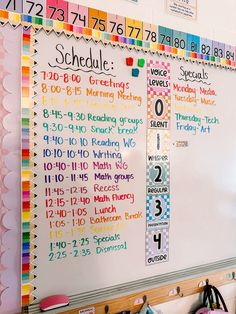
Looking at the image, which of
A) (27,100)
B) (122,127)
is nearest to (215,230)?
(122,127)

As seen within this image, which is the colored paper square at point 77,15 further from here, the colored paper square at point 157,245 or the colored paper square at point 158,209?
the colored paper square at point 157,245

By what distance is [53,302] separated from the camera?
2.77 feet

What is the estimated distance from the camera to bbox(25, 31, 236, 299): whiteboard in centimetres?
87

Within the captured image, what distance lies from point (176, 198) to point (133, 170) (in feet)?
0.64

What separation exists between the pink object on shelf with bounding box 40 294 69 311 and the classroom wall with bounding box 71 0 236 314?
0.35 m

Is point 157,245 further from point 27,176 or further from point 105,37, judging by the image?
point 105,37

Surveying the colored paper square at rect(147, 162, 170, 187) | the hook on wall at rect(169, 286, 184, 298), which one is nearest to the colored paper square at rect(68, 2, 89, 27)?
the colored paper square at rect(147, 162, 170, 187)

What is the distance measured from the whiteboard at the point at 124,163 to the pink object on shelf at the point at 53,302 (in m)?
0.02

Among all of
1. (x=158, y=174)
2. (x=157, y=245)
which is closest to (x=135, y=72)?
(x=158, y=174)

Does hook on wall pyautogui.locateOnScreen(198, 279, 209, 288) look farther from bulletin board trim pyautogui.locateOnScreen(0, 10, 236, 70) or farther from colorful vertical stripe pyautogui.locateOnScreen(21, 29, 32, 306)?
bulletin board trim pyautogui.locateOnScreen(0, 10, 236, 70)

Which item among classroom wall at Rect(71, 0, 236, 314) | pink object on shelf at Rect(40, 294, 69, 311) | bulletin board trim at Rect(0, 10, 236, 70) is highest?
classroom wall at Rect(71, 0, 236, 314)

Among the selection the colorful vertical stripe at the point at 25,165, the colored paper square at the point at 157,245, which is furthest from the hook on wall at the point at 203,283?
the colorful vertical stripe at the point at 25,165

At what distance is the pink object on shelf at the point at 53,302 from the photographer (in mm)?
838

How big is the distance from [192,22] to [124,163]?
581mm
